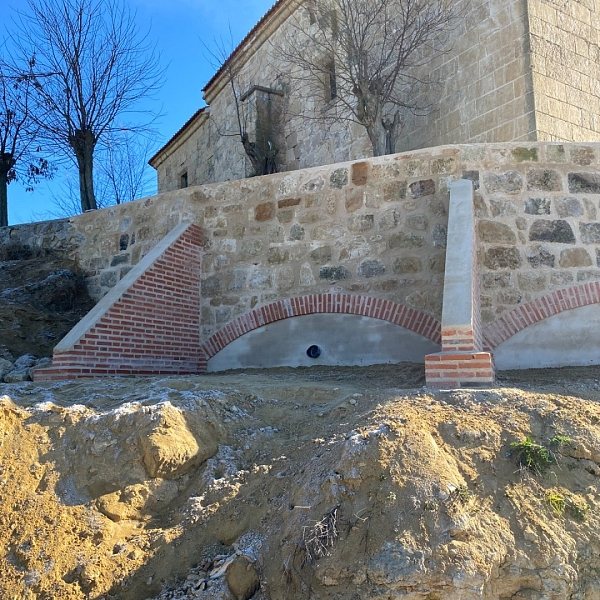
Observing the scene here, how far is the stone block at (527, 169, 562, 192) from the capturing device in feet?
22.9

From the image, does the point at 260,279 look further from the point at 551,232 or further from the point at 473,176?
the point at 551,232

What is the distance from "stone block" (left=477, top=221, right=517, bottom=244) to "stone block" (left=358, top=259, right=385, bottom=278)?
1.20m

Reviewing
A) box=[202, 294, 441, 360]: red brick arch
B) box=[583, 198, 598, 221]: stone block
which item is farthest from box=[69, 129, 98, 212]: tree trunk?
box=[583, 198, 598, 221]: stone block

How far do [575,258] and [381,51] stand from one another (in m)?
6.21

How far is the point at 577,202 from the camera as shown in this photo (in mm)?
6941

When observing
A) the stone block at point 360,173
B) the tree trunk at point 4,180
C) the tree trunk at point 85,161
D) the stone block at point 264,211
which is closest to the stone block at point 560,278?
the stone block at point 360,173

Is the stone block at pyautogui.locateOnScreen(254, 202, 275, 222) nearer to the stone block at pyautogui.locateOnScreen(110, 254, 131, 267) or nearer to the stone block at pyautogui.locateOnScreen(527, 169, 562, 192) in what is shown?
the stone block at pyautogui.locateOnScreen(110, 254, 131, 267)

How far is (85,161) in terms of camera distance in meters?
13.4

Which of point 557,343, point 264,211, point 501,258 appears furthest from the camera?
point 264,211

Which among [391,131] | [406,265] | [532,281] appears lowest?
[532,281]

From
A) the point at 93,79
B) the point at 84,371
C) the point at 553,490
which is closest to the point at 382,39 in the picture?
the point at 93,79

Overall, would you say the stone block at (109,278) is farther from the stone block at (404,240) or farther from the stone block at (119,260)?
the stone block at (404,240)

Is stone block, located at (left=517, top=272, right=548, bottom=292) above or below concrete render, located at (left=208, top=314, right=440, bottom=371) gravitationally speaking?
above

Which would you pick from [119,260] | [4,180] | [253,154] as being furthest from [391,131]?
[4,180]
